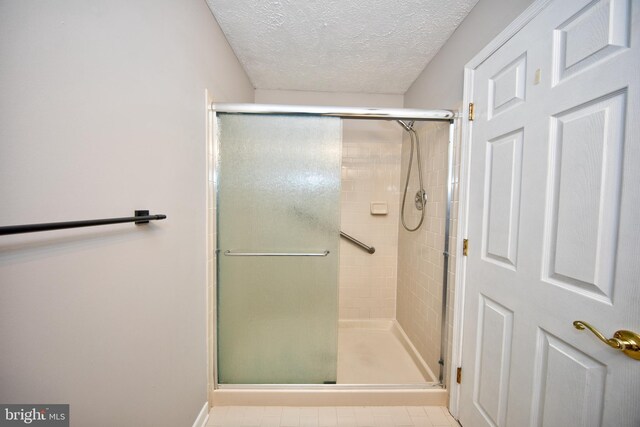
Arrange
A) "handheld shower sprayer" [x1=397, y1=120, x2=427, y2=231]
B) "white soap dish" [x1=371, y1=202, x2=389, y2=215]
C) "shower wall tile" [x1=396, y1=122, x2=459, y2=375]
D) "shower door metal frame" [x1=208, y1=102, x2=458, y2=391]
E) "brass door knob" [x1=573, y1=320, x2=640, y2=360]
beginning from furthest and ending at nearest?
1. "white soap dish" [x1=371, y1=202, x2=389, y2=215]
2. "handheld shower sprayer" [x1=397, y1=120, x2=427, y2=231]
3. "shower wall tile" [x1=396, y1=122, x2=459, y2=375]
4. "shower door metal frame" [x1=208, y1=102, x2=458, y2=391]
5. "brass door knob" [x1=573, y1=320, x2=640, y2=360]

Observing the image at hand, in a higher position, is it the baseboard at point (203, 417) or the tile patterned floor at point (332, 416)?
the baseboard at point (203, 417)

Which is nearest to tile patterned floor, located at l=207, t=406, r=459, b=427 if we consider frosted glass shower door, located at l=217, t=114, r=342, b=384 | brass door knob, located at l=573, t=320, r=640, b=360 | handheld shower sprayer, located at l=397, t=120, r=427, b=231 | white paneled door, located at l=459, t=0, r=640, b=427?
frosted glass shower door, located at l=217, t=114, r=342, b=384

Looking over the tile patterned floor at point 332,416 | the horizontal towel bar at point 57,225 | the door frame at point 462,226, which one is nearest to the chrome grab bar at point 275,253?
the horizontal towel bar at point 57,225

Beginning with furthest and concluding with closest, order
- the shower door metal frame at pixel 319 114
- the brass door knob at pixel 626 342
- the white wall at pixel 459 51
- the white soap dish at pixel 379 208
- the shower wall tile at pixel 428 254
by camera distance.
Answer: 1. the white soap dish at pixel 379 208
2. the shower wall tile at pixel 428 254
3. the shower door metal frame at pixel 319 114
4. the white wall at pixel 459 51
5. the brass door knob at pixel 626 342

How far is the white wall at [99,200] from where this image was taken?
0.48 m

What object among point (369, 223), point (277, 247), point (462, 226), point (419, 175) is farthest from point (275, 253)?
point (419, 175)

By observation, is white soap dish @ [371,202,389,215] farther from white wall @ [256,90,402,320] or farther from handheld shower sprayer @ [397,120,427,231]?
handheld shower sprayer @ [397,120,427,231]

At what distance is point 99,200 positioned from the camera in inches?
25.9

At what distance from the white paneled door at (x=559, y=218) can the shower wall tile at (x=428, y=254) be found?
32 centimetres

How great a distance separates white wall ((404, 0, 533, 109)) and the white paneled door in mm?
142

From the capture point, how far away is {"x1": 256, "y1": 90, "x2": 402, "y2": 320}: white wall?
2373 mm

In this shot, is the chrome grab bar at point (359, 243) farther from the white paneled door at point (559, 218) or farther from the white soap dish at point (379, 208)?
the white paneled door at point (559, 218)

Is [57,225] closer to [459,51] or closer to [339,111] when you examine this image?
[339,111]

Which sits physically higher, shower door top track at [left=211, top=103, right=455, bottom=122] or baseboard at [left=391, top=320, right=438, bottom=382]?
shower door top track at [left=211, top=103, right=455, bottom=122]
